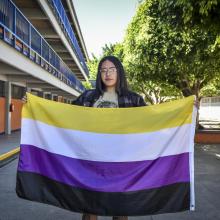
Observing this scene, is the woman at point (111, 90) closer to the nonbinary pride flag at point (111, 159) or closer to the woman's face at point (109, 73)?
the woman's face at point (109, 73)

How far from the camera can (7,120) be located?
19.4 metres

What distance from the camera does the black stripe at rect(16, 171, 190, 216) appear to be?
335cm

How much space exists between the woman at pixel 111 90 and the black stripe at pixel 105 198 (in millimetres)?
843

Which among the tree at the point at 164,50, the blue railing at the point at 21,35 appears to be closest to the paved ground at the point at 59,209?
the blue railing at the point at 21,35

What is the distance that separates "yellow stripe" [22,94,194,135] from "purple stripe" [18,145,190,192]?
0.32 metres

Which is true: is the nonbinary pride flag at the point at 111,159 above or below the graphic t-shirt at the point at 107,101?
below

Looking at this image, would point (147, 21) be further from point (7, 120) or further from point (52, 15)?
point (7, 120)

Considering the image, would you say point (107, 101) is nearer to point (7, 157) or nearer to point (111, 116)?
point (111, 116)

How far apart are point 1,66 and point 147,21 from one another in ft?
22.1

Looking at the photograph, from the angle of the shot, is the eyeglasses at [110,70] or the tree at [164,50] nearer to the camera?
the eyeglasses at [110,70]

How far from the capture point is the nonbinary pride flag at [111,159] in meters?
3.38

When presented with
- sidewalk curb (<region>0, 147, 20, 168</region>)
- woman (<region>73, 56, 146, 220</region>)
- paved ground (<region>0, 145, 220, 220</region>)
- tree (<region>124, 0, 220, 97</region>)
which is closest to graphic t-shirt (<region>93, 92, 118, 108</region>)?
woman (<region>73, 56, 146, 220</region>)

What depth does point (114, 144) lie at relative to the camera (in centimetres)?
348

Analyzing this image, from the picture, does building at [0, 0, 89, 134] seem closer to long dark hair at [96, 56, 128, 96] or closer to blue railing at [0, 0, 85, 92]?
blue railing at [0, 0, 85, 92]
